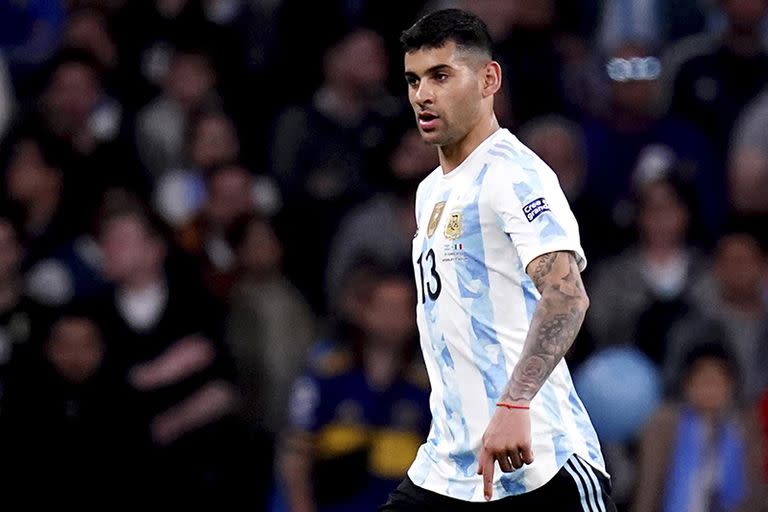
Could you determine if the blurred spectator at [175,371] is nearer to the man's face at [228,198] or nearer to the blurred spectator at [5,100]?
the man's face at [228,198]

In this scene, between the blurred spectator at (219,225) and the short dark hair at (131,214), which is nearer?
the short dark hair at (131,214)

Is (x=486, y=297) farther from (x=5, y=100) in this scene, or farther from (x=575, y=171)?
(x=5, y=100)

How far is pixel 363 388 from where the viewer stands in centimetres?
860

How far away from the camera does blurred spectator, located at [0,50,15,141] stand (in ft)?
35.9

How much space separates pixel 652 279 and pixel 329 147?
7.60ft

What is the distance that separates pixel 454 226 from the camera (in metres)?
5.16

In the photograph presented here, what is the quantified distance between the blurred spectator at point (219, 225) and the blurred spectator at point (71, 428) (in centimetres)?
112

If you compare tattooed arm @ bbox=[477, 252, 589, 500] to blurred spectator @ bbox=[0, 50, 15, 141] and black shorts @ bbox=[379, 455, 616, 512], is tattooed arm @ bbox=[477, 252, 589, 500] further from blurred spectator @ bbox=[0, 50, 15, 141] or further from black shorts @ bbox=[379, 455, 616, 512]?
blurred spectator @ bbox=[0, 50, 15, 141]

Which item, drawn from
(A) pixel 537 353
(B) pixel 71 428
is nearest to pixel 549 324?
(A) pixel 537 353

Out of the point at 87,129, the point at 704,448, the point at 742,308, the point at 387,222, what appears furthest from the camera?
the point at 87,129

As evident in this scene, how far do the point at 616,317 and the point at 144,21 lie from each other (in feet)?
15.2

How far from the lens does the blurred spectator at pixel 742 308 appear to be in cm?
883

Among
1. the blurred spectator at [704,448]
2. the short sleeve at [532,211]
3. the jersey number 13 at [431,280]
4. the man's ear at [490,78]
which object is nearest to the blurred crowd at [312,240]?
the blurred spectator at [704,448]

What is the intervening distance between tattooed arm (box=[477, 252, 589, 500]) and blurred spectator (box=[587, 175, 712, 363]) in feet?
13.8
